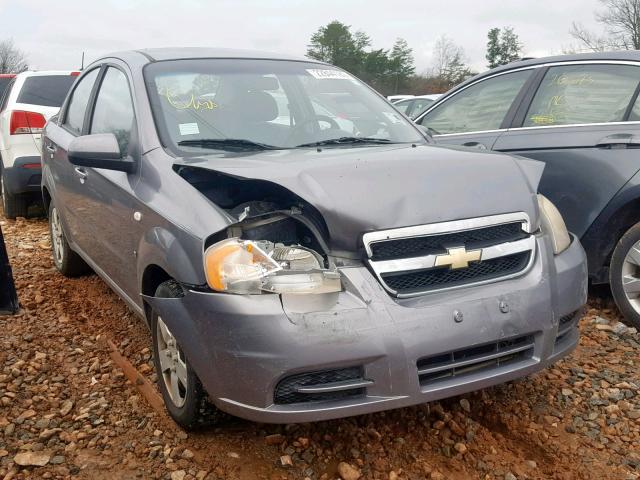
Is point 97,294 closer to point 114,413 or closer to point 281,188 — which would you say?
point 114,413

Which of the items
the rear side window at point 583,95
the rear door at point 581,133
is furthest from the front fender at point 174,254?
the rear side window at point 583,95

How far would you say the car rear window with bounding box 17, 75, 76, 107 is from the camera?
724cm

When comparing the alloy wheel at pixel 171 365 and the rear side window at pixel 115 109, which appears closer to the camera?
the alloy wheel at pixel 171 365

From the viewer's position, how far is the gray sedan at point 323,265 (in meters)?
2.21

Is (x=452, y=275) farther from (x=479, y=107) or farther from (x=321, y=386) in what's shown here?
(x=479, y=107)

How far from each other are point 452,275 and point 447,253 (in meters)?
0.10

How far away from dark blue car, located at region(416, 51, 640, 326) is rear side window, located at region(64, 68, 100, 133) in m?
2.58

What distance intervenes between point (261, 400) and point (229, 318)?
31 cm

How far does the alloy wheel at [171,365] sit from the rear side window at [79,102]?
81.6 inches

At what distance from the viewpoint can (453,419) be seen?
2.81m

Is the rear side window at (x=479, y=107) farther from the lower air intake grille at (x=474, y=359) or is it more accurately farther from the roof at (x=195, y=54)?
the lower air intake grille at (x=474, y=359)

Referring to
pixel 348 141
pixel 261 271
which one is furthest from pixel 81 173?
pixel 261 271

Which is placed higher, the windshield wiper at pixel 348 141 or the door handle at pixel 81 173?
the windshield wiper at pixel 348 141

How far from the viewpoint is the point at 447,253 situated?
7.91 feet
